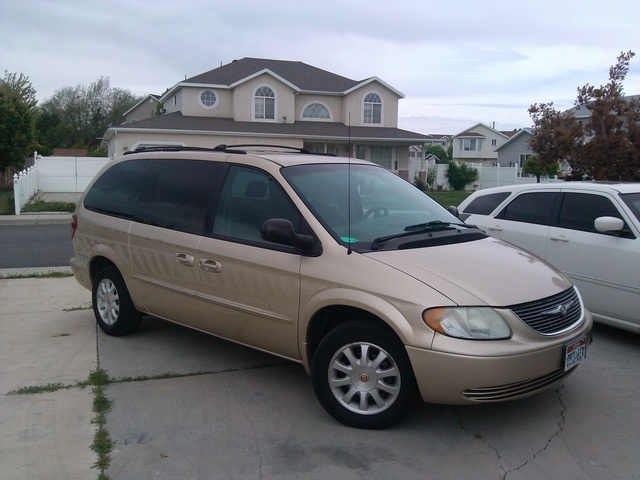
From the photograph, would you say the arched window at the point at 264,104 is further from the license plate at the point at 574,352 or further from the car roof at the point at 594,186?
the license plate at the point at 574,352

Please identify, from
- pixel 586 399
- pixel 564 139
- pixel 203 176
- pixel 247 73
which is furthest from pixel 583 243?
pixel 247 73

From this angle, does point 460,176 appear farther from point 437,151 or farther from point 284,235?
point 284,235

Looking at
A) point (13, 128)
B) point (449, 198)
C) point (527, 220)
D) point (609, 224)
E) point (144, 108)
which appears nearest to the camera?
point (609, 224)

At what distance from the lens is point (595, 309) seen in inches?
250

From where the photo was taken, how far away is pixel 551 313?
4.24m

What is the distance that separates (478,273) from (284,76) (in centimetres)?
3256

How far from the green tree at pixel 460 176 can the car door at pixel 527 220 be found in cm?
3685

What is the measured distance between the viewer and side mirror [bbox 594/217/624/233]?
614cm

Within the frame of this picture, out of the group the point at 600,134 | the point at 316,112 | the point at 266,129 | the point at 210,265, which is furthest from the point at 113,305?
the point at 316,112

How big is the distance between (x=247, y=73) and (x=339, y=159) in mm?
30055

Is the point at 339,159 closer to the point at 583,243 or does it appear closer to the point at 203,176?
the point at 203,176

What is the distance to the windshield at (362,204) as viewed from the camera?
4.77 meters

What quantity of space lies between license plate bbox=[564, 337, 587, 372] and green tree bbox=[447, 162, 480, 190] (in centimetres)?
4014

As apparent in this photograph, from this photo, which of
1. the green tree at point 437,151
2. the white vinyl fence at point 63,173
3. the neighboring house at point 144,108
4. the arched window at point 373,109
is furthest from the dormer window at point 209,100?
the green tree at point 437,151
